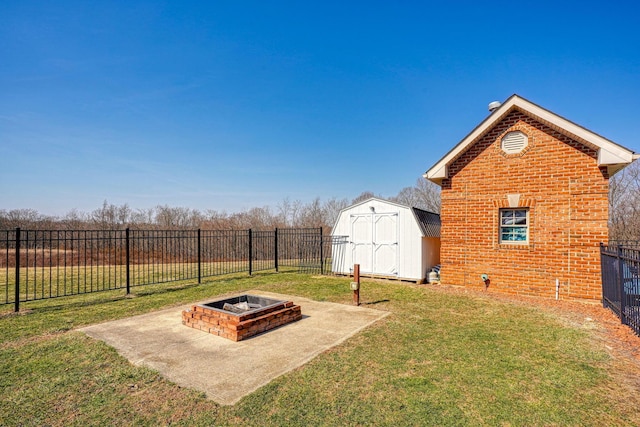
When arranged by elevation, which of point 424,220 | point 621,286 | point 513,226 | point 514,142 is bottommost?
point 621,286

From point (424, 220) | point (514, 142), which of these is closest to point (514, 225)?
point (514, 142)

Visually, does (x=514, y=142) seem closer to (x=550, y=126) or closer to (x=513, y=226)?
(x=550, y=126)

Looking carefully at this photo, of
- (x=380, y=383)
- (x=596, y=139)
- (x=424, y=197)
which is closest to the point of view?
(x=380, y=383)

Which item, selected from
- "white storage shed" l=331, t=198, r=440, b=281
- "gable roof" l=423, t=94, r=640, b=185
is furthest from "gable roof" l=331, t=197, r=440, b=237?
"gable roof" l=423, t=94, r=640, b=185

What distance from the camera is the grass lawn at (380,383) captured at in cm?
308

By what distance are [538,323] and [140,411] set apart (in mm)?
7079

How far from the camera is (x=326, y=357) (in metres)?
4.49

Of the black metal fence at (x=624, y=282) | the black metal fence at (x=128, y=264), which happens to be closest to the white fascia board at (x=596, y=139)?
the black metal fence at (x=624, y=282)

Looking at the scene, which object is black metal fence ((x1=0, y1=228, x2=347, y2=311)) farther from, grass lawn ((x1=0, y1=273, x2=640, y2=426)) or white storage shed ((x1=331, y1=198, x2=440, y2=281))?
grass lawn ((x1=0, y1=273, x2=640, y2=426))

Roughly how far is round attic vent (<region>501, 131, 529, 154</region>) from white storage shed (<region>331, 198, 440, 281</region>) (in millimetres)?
3570

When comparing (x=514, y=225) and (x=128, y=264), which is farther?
(x=514, y=225)

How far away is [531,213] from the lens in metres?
8.77

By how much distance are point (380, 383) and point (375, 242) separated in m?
8.58

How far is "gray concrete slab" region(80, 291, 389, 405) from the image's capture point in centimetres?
383
